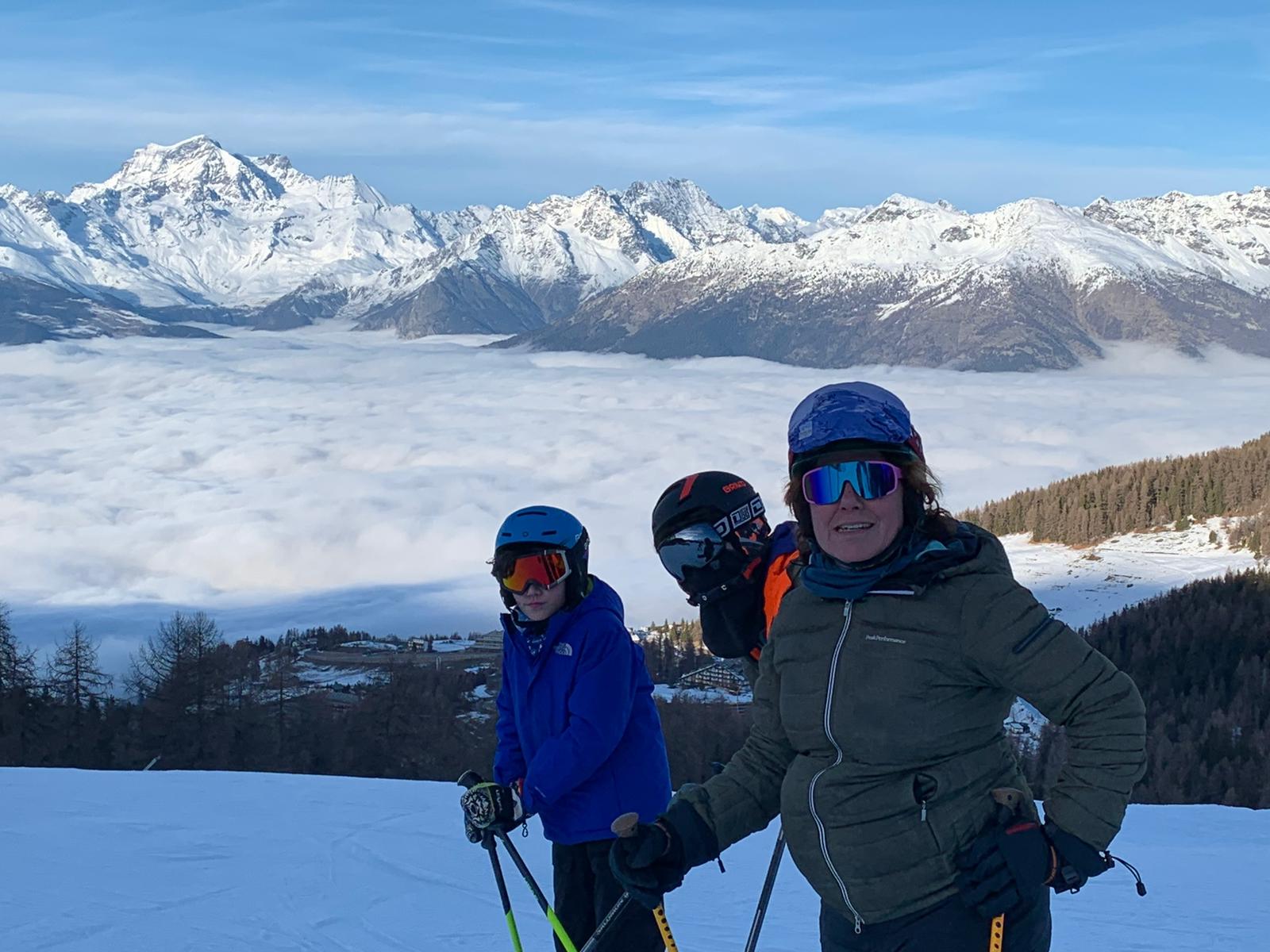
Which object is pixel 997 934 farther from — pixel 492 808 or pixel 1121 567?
pixel 1121 567

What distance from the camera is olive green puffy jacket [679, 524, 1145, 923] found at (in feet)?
7.37

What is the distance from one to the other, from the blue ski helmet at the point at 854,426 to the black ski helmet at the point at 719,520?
915 mm

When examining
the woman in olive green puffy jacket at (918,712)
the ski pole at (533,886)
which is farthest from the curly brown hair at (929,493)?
the ski pole at (533,886)

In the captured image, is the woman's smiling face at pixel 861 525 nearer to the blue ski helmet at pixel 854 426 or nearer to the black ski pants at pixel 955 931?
the blue ski helmet at pixel 854 426

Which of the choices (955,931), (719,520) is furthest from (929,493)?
(719,520)

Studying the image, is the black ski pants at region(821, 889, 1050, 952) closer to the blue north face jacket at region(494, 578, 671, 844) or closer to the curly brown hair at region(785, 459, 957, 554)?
the curly brown hair at region(785, 459, 957, 554)

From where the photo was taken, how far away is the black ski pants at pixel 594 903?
383 cm

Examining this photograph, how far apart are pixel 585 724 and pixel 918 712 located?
1596 millimetres

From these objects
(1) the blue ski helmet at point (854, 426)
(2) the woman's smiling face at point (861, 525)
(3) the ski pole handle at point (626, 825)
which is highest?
(1) the blue ski helmet at point (854, 426)

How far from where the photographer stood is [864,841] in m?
2.44

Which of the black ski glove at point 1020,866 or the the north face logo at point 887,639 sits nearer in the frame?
the black ski glove at point 1020,866

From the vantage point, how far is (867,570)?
2.46 meters

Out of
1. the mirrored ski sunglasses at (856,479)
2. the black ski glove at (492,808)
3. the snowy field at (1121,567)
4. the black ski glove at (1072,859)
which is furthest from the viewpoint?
the snowy field at (1121,567)

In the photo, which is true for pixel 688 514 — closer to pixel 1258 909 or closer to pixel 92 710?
pixel 1258 909
